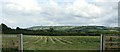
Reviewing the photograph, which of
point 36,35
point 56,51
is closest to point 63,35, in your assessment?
point 36,35

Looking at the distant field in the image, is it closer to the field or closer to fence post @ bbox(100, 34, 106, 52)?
the field

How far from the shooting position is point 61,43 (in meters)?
11.9

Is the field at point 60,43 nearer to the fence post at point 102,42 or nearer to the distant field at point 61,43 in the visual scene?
the distant field at point 61,43

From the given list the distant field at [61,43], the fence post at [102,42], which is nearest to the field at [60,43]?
the distant field at [61,43]

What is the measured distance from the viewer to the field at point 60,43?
10.4 m

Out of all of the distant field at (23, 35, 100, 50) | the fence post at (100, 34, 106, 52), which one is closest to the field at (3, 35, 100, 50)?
the distant field at (23, 35, 100, 50)

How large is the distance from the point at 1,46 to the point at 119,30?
4.77m

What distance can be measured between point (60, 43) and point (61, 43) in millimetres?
63

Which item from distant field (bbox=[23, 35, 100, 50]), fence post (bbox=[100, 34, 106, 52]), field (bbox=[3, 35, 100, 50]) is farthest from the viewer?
distant field (bbox=[23, 35, 100, 50])

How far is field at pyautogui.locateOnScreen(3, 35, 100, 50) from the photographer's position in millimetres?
10391

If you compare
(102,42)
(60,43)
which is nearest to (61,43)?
(60,43)

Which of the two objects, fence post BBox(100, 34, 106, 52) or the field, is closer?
fence post BBox(100, 34, 106, 52)

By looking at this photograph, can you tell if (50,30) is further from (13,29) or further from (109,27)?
(109,27)

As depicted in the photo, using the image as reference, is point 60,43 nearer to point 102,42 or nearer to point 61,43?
point 61,43
